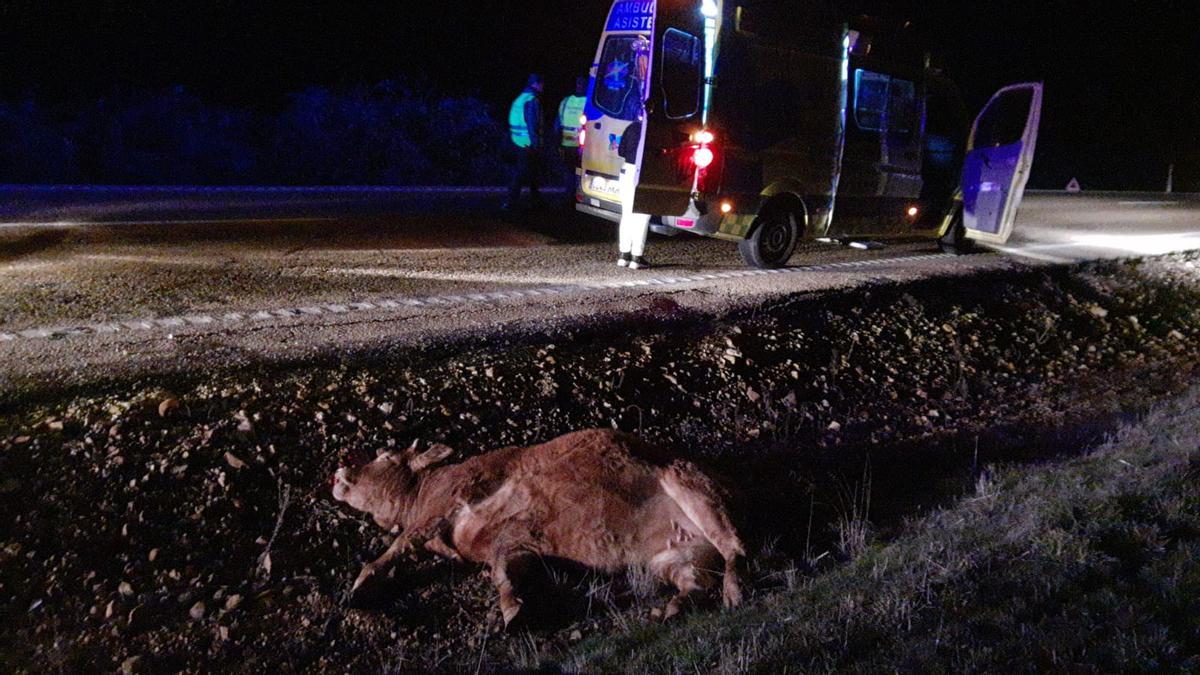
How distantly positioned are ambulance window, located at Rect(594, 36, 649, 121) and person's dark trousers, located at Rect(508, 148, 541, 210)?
3.11 meters

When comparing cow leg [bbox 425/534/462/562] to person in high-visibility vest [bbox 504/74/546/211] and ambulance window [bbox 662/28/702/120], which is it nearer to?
ambulance window [bbox 662/28/702/120]

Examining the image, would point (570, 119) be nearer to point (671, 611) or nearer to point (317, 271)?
point (317, 271)

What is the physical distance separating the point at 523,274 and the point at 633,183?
52.6 inches

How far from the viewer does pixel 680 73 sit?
25.2ft

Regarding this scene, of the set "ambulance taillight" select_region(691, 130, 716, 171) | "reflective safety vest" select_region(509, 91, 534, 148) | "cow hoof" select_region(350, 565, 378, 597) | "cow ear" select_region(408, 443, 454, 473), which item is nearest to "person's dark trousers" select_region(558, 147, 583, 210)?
"reflective safety vest" select_region(509, 91, 534, 148)

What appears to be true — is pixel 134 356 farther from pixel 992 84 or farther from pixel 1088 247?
pixel 992 84

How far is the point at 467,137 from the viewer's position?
20172mm

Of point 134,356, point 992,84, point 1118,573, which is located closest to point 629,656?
point 1118,573

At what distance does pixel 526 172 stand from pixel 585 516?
9006 mm

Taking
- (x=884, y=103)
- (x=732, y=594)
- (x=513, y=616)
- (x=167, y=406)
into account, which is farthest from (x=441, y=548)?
(x=884, y=103)

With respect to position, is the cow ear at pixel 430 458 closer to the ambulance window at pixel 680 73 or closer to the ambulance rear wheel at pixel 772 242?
the ambulance window at pixel 680 73

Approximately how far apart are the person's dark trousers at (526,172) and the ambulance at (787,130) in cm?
290

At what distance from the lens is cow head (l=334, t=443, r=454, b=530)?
4.24 m

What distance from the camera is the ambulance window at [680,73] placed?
25.0 ft
